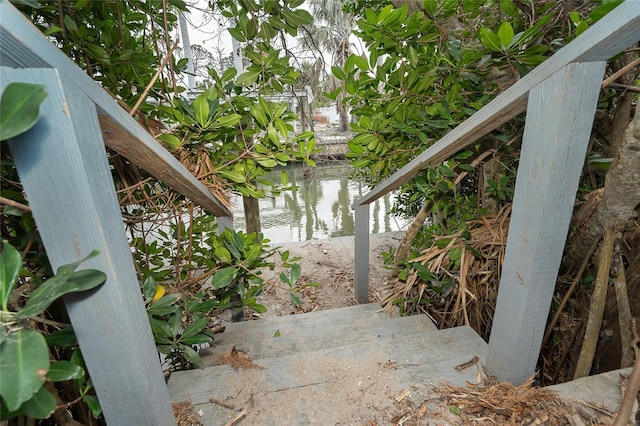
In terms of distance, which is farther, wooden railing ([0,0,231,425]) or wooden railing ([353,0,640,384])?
wooden railing ([353,0,640,384])

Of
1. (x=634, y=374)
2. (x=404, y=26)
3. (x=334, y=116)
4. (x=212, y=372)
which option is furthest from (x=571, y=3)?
(x=334, y=116)

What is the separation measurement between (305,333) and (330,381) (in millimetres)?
595

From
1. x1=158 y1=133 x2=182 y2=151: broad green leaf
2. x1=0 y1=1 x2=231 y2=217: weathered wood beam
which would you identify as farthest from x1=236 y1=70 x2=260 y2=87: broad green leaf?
x1=0 y1=1 x2=231 y2=217: weathered wood beam

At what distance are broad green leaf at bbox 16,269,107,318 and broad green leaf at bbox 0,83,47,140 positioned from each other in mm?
221

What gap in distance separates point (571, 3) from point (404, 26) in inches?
26.4

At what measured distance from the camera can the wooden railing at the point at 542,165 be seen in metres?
0.63

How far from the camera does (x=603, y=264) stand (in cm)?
100

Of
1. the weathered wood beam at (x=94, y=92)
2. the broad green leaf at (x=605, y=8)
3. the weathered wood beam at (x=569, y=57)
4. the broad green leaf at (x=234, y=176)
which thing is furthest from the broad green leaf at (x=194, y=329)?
the broad green leaf at (x=605, y=8)

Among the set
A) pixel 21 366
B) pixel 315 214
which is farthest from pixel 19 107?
pixel 315 214

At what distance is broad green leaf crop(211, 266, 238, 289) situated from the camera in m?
1.15

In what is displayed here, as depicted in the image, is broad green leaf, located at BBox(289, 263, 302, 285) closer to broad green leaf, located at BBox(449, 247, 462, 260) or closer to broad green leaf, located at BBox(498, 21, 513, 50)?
broad green leaf, located at BBox(449, 247, 462, 260)

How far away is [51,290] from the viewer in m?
0.46

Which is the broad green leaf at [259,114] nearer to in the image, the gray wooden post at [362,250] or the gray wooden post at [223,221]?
the gray wooden post at [223,221]

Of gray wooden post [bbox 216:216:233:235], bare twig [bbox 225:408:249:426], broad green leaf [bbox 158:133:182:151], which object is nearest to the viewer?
bare twig [bbox 225:408:249:426]
